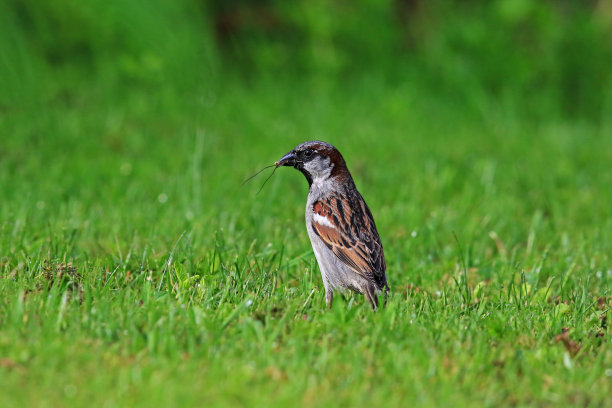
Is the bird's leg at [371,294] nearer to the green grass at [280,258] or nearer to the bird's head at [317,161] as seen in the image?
the green grass at [280,258]

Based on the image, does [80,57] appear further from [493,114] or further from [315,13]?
[493,114]

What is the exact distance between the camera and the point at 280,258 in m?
5.73

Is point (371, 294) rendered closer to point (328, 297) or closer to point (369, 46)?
point (328, 297)

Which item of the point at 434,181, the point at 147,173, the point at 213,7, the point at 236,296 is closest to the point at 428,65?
the point at 213,7

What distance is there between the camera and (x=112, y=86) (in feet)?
37.8

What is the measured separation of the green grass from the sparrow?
0.57 feet

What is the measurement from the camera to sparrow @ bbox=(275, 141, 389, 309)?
5309 mm

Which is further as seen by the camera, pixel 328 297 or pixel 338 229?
pixel 338 229

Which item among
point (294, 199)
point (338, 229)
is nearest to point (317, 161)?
point (338, 229)

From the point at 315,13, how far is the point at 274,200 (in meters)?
6.35

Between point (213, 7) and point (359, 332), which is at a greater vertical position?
point (213, 7)

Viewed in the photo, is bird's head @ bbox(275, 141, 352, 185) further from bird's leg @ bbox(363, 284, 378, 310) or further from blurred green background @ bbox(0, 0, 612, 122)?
blurred green background @ bbox(0, 0, 612, 122)

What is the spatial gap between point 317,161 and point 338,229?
2.15ft

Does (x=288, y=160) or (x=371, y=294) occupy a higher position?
(x=288, y=160)
